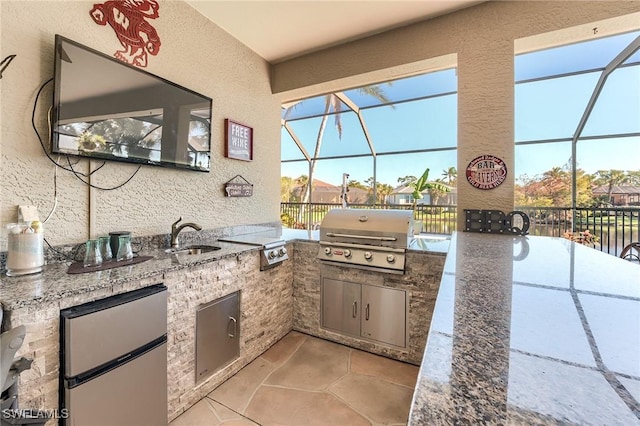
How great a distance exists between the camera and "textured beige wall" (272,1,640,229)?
2150mm

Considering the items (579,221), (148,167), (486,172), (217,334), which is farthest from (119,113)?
(579,221)

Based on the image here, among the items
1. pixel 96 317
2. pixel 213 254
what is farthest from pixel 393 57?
pixel 96 317

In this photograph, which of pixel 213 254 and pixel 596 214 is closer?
pixel 213 254

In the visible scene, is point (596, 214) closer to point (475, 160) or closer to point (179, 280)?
point (475, 160)

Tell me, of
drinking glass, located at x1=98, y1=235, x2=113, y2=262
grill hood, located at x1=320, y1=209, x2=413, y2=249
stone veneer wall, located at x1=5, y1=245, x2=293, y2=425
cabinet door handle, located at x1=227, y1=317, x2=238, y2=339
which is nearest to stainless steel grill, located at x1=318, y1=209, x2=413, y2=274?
grill hood, located at x1=320, y1=209, x2=413, y2=249

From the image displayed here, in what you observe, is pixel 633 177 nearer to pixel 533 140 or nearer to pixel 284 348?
pixel 533 140

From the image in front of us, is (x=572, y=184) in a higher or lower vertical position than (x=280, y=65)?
lower

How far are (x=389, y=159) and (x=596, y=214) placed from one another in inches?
120

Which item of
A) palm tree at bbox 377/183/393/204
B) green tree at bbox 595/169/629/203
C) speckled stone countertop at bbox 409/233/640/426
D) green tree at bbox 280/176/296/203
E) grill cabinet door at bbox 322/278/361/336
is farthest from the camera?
green tree at bbox 280/176/296/203

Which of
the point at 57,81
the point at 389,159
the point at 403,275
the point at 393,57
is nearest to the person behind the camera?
the point at 57,81

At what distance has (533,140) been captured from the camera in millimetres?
3867

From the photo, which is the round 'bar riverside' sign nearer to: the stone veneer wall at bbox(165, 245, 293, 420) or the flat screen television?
the stone veneer wall at bbox(165, 245, 293, 420)

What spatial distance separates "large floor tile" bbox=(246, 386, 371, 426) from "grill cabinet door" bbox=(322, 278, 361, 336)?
72 cm

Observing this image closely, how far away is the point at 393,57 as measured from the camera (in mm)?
2682
